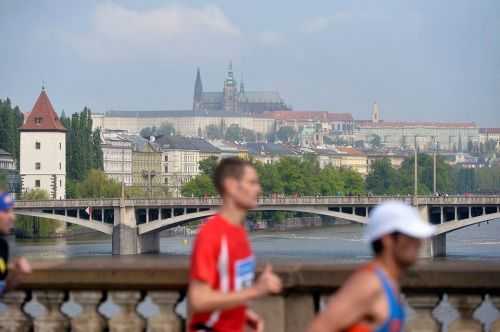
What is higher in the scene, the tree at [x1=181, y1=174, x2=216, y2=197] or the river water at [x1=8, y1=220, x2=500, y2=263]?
the tree at [x1=181, y1=174, x2=216, y2=197]

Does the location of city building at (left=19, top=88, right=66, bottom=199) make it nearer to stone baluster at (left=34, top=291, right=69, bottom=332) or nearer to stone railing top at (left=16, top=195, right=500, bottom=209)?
stone railing top at (left=16, top=195, right=500, bottom=209)

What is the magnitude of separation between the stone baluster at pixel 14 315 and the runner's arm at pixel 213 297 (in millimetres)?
1829

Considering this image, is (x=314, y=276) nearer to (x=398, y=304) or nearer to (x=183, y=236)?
(x=398, y=304)

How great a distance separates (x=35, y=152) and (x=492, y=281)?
80768 mm

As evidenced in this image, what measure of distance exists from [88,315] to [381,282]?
8.28 feet

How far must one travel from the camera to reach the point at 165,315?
786cm

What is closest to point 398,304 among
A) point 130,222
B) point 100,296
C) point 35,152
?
point 100,296

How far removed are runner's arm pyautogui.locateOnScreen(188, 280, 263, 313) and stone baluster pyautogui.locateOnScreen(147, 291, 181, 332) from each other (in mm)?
1393

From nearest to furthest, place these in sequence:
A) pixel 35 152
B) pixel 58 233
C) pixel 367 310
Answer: pixel 367 310 → pixel 58 233 → pixel 35 152

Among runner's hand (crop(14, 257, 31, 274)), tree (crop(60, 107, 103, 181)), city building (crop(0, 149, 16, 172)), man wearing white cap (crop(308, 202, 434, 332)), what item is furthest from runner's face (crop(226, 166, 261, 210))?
tree (crop(60, 107, 103, 181))

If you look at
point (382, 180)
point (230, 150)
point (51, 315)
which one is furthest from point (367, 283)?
point (230, 150)

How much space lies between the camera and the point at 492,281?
770 cm

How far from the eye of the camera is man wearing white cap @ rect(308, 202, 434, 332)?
227 inches

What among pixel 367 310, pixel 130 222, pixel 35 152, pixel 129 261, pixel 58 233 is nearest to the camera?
pixel 367 310
